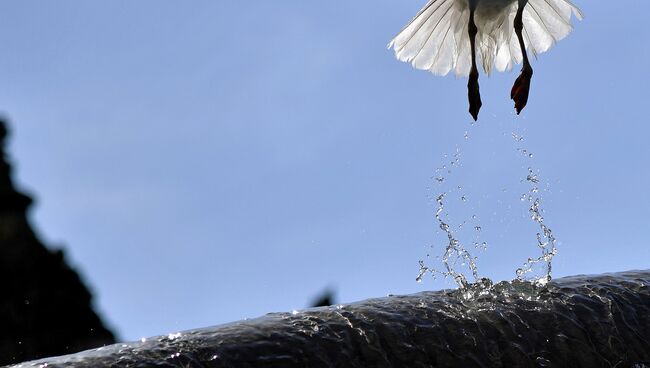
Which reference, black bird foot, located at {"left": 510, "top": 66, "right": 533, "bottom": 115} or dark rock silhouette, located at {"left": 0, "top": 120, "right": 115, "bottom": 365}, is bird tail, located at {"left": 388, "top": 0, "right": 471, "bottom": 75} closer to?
black bird foot, located at {"left": 510, "top": 66, "right": 533, "bottom": 115}

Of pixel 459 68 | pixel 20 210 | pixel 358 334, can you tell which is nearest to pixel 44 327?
pixel 20 210

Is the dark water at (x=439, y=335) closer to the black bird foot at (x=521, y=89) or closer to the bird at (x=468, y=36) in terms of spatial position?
the black bird foot at (x=521, y=89)

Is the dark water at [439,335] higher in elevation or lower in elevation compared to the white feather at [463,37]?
lower

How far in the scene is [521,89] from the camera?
8.20 meters

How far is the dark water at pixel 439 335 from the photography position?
4.62 m

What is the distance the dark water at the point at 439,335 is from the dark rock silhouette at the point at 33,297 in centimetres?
A: 716

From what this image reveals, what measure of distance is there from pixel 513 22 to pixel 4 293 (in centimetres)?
672

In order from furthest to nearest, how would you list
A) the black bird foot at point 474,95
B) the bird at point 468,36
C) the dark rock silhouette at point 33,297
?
the dark rock silhouette at point 33,297, the bird at point 468,36, the black bird foot at point 474,95

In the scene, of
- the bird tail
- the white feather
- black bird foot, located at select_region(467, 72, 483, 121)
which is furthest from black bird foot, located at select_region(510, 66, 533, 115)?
the bird tail

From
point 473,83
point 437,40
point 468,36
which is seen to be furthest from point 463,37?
point 473,83

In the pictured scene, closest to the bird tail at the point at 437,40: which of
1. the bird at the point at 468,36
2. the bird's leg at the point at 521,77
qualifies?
the bird at the point at 468,36

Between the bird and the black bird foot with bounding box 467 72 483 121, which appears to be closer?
the black bird foot with bounding box 467 72 483 121

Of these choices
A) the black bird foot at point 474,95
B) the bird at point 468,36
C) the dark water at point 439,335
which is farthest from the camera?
the bird at point 468,36

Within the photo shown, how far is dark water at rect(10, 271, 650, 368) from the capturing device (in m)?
4.62
